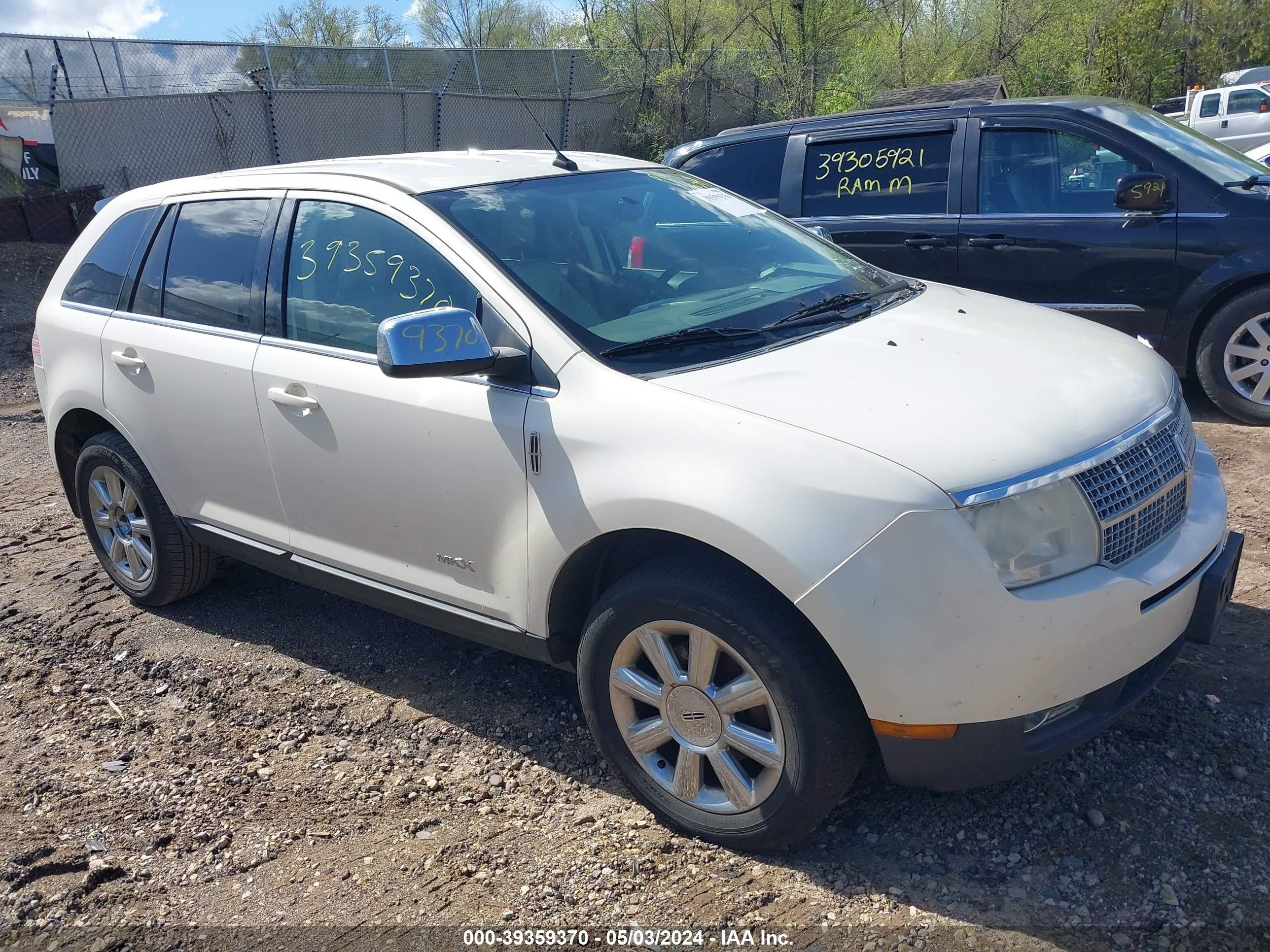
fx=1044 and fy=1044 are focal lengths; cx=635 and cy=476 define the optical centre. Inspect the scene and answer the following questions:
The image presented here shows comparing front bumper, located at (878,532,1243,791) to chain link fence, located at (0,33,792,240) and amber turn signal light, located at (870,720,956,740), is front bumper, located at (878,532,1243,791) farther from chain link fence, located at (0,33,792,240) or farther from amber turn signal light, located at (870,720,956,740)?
chain link fence, located at (0,33,792,240)

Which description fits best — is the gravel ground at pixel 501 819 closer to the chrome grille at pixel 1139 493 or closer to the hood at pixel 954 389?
the chrome grille at pixel 1139 493

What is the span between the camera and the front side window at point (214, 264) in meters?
3.75

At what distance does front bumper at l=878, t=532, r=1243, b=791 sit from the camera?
2422 mm

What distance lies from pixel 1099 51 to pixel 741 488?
24.8 meters

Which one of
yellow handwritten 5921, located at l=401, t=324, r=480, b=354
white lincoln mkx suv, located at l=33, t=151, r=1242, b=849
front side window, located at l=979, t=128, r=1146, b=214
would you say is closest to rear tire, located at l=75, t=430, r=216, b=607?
white lincoln mkx suv, located at l=33, t=151, r=1242, b=849

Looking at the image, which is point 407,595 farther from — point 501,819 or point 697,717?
point 697,717

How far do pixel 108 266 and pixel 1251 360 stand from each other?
5754mm

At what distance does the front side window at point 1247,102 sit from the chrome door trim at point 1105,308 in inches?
700

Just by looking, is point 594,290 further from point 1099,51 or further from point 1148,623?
point 1099,51

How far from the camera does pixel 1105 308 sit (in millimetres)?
6016

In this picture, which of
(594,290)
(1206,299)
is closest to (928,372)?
(594,290)

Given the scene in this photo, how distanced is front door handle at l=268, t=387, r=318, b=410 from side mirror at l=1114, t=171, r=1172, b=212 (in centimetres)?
467

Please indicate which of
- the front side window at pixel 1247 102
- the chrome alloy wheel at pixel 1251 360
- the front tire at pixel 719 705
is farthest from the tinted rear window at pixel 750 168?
the front side window at pixel 1247 102

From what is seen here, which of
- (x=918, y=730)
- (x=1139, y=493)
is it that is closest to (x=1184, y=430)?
(x=1139, y=493)
